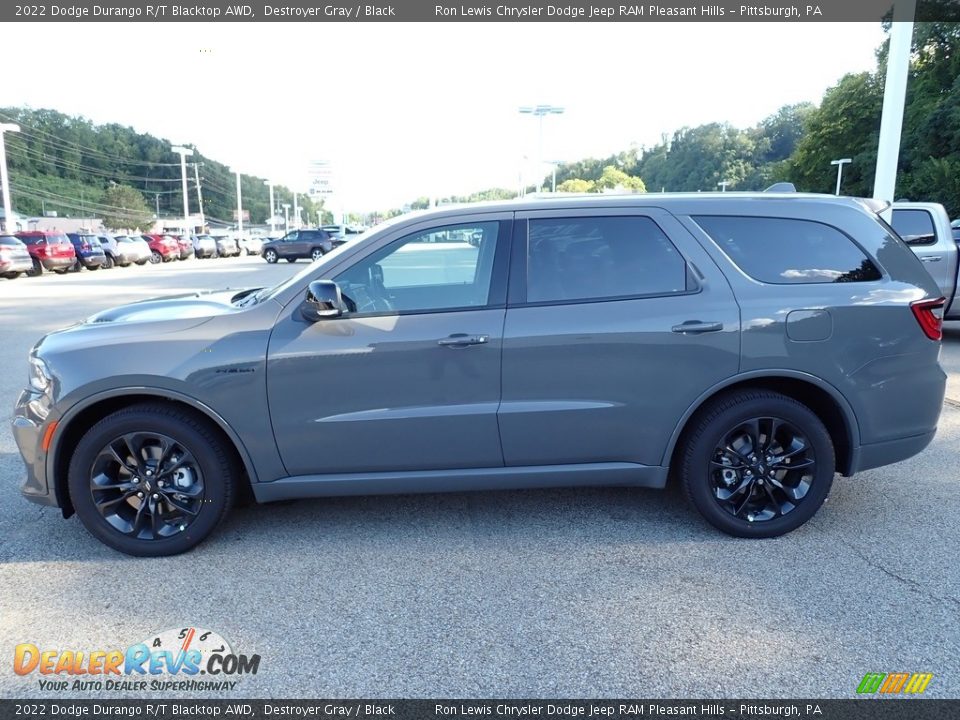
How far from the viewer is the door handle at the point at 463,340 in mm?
3455

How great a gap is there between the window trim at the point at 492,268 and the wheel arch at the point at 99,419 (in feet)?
2.82

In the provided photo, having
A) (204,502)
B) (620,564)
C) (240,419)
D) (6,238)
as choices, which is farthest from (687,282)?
(6,238)

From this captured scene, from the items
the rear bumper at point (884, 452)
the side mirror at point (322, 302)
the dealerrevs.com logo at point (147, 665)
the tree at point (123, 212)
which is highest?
the tree at point (123, 212)

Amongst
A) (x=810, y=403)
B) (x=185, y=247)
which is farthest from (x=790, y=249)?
(x=185, y=247)

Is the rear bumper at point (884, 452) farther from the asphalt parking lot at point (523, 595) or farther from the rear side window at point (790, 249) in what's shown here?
the rear side window at point (790, 249)

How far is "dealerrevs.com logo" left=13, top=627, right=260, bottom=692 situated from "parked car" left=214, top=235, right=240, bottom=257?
48.8 m

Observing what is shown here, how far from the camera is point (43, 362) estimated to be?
139 inches

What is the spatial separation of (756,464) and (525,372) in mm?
1399

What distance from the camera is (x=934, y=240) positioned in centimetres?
903

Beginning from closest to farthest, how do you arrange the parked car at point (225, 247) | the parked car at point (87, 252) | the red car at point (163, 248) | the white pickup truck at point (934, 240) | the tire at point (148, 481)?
the tire at point (148, 481) → the white pickup truck at point (934, 240) → the parked car at point (87, 252) → the red car at point (163, 248) → the parked car at point (225, 247)

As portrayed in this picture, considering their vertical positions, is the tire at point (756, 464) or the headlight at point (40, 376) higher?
the headlight at point (40, 376)

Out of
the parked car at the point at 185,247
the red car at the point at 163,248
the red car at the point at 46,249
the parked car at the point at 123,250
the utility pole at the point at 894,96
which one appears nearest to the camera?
the utility pole at the point at 894,96

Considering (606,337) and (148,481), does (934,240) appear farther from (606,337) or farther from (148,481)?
(148,481)

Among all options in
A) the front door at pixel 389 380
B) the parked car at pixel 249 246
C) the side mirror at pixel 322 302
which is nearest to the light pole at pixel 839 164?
the parked car at pixel 249 246
